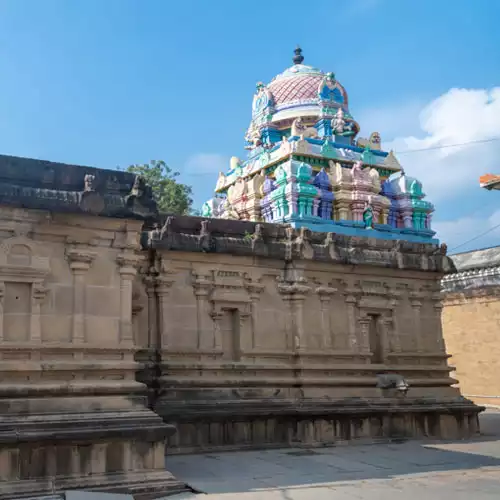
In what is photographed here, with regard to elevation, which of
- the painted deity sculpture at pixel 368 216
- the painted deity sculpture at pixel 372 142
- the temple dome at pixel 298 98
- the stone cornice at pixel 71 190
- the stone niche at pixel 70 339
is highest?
the temple dome at pixel 298 98

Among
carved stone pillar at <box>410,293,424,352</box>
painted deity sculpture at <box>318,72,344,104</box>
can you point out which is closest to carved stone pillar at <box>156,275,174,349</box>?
carved stone pillar at <box>410,293,424,352</box>

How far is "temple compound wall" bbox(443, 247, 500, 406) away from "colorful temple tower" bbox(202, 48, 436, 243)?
387 inches

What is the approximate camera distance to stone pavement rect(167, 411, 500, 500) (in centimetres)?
963

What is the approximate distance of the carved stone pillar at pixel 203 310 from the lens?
15.0m

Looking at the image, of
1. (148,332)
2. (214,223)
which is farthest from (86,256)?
(214,223)

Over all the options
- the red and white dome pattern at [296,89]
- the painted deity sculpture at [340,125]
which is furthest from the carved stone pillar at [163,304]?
the red and white dome pattern at [296,89]

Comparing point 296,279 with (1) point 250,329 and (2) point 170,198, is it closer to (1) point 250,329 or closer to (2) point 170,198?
(1) point 250,329

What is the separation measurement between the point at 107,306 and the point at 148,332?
373 centimetres

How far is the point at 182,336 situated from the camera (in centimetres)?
1479

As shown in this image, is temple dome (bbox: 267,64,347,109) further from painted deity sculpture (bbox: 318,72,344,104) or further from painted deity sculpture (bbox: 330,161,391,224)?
painted deity sculpture (bbox: 330,161,391,224)

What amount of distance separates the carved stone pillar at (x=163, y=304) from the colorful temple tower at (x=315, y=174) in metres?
19.8

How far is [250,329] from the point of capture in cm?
1555

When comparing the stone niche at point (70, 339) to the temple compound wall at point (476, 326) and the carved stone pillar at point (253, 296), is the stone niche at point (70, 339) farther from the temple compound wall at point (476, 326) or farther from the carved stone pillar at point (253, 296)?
the temple compound wall at point (476, 326)

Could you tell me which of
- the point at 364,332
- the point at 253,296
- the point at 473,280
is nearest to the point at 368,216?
the point at 473,280
